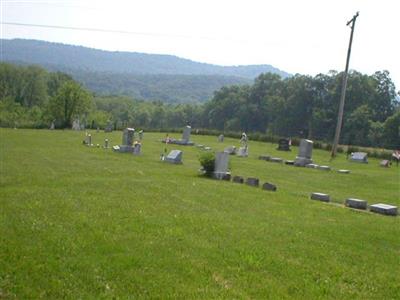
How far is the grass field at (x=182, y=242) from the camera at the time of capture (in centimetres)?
754

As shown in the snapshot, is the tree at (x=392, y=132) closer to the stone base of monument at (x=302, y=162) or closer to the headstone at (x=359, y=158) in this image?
the headstone at (x=359, y=158)

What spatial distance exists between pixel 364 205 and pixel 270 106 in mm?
89759

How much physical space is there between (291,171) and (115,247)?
66.1 feet

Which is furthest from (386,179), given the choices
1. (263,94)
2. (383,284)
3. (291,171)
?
(263,94)

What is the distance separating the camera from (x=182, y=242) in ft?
32.4

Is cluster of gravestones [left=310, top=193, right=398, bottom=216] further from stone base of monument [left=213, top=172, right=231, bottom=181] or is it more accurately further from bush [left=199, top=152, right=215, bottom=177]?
bush [left=199, top=152, right=215, bottom=177]

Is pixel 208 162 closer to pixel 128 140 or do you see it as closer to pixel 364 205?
pixel 364 205

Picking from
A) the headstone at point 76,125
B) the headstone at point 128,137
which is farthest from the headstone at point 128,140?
the headstone at point 76,125

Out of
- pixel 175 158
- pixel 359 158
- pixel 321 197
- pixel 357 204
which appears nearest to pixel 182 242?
pixel 357 204

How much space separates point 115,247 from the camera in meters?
9.15

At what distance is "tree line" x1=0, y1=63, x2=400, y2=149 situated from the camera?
232ft

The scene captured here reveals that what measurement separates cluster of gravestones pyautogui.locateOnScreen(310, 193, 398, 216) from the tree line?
164 ft

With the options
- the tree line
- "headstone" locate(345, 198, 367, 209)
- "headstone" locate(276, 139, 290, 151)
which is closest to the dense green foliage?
the tree line

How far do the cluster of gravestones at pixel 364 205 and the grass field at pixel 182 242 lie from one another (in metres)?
0.50
